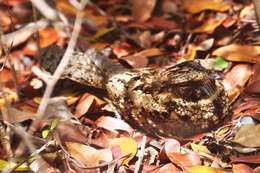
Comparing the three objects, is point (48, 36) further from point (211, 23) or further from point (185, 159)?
point (185, 159)

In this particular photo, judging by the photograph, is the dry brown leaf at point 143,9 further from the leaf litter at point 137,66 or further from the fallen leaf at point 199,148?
the fallen leaf at point 199,148

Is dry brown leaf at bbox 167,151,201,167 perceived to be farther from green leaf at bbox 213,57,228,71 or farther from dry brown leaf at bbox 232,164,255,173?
green leaf at bbox 213,57,228,71

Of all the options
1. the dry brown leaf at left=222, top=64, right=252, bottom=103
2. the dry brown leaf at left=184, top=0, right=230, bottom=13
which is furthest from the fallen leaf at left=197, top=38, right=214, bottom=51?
the dry brown leaf at left=184, top=0, right=230, bottom=13

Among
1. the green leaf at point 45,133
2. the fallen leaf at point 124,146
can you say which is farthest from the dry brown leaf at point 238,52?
the green leaf at point 45,133

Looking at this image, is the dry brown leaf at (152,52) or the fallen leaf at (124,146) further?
the dry brown leaf at (152,52)

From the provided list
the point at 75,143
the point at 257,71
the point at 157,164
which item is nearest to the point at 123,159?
the point at 157,164

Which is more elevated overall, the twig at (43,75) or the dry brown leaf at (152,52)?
the dry brown leaf at (152,52)
